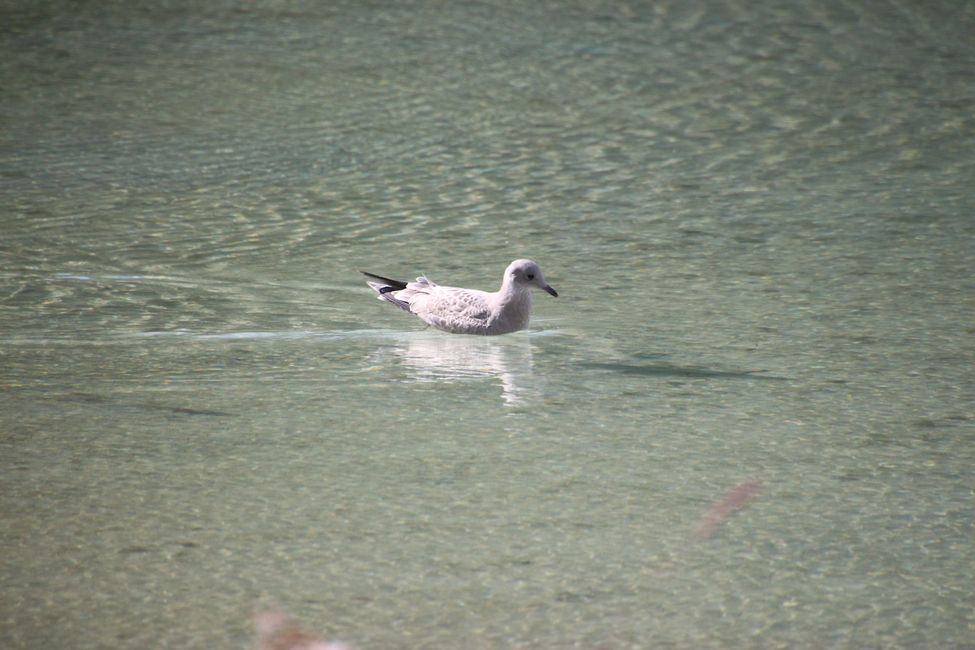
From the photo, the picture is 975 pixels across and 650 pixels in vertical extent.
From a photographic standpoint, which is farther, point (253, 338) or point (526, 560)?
point (253, 338)

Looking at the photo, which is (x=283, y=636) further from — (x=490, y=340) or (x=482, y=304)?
(x=490, y=340)

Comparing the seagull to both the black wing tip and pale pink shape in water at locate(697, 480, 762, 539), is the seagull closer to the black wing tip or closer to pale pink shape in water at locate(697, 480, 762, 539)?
the black wing tip

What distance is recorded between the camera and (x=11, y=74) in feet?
24.3

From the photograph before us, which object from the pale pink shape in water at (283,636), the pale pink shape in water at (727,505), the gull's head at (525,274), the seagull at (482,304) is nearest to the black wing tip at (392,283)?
the seagull at (482,304)

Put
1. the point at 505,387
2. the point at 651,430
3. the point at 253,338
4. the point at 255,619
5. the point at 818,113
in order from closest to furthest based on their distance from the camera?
the point at 255,619 < the point at 651,430 < the point at 505,387 < the point at 253,338 < the point at 818,113

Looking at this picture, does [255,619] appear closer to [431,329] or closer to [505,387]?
[505,387]

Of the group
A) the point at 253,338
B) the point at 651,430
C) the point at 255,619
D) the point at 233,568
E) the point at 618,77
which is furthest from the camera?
the point at 618,77

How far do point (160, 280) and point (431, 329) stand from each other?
0.95 metres

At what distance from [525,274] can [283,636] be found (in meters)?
2.07

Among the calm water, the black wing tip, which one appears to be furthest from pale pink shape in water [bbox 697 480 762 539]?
the black wing tip

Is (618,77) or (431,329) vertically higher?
(618,77)

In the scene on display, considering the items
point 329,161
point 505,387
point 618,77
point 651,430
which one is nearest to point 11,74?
point 329,161

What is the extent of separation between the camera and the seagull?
14.3 feet

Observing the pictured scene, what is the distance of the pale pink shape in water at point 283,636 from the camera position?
7.96ft
